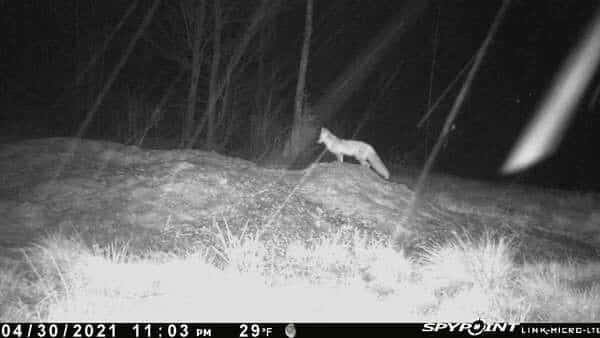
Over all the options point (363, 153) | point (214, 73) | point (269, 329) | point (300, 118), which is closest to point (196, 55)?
point (214, 73)

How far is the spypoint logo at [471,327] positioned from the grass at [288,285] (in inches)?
4.4

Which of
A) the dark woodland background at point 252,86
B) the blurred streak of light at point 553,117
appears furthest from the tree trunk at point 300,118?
the blurred streak of light at point 553,117

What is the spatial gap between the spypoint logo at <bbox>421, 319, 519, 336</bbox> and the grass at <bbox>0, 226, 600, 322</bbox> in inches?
4.4

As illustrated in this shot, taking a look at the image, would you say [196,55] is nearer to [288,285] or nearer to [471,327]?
[288,285]

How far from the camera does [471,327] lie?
11.4 ft

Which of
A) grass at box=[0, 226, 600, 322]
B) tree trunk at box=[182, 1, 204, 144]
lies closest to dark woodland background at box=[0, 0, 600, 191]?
tree trunk at box=[182, 1, 204, 144]

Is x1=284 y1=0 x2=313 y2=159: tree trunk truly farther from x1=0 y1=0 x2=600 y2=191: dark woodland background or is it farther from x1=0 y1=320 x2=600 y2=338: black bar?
x1=0 y1=320 x2=600 y2=338: black bar

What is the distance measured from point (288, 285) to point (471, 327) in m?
1.77

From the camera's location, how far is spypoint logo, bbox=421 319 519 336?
135 inches

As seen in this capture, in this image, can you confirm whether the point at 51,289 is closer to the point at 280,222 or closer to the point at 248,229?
the point at 248,229

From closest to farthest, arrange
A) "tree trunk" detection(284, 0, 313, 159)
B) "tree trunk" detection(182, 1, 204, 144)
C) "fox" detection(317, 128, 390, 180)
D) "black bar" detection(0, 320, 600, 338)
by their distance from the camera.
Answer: "black bar" detection(0, 320, 600, 338)
"fox" detection(317, 128, 390, 180)
"tree trunk" detection(284, 0, 313, 159)
"tree trunk" detection(182, 1, 204, 144)

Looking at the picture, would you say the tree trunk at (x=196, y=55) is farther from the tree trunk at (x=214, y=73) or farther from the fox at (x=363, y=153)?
the fox at (x=363, y=153)

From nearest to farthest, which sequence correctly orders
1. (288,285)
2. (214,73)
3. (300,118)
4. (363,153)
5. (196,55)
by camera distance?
(288,285) < (363,153) < (300,118) < (196,55) < (214,73)

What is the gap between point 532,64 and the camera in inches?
→ 848
